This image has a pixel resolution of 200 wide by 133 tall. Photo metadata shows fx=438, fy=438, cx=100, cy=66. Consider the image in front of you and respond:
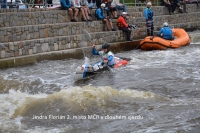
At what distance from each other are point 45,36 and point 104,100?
22.7 feet

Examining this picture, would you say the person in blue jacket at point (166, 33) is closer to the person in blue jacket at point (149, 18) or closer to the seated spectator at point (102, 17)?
the person in blue jacket at point (149, 18)

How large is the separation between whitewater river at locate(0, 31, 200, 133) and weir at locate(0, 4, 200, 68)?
764 mm

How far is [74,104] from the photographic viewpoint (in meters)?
9.89

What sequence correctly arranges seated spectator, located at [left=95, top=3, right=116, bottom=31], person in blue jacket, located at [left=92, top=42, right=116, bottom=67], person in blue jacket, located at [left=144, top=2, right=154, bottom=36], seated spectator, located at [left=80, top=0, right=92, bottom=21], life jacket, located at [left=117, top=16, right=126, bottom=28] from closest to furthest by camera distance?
person in blue jacket, located at [left=92, top=42, right=116, bottom=67] → seated spectator, located at [left=80, top=0, right=92, bottom=21] → seated spectator, located at [left=95, top=3, right=116, bottom=31] → life jacket, located at [left=117, top=16, right=126, bottom=28] → person in blue jacket, located at [left=144, top=2, right=154, bottom=36]

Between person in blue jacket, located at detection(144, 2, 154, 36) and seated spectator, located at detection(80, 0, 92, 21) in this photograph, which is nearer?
seated spectator, located at detection(80, 0, 92, 21)

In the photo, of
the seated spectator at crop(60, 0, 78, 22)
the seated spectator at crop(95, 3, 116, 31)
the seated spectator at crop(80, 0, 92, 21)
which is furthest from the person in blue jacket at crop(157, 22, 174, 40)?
the seated spectator at crop(60, 0, 78, 22)

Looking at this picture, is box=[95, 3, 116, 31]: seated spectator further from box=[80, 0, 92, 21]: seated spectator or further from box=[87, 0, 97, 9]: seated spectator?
box=[87, 0, 97, 9]: seated spectator

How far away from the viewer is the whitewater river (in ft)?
28.2

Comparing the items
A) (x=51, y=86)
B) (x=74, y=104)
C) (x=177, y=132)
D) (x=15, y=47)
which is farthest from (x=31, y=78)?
(x=177, y=132)

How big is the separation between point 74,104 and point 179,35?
1117 cm

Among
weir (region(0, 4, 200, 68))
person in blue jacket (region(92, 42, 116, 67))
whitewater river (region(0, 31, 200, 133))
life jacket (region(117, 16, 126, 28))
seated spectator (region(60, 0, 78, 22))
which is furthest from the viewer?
life jacket (region(117, 16, 126, 28))

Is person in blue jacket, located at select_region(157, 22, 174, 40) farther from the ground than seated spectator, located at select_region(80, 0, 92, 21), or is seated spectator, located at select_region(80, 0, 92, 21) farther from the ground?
seated spectator, located at select_region(80, 0, 92, 21)

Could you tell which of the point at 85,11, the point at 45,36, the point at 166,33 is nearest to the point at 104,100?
the point at 45,36

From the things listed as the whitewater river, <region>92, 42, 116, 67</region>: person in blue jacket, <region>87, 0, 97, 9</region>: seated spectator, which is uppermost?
<region>87, 0, 97, 9</region>: seated spectator
